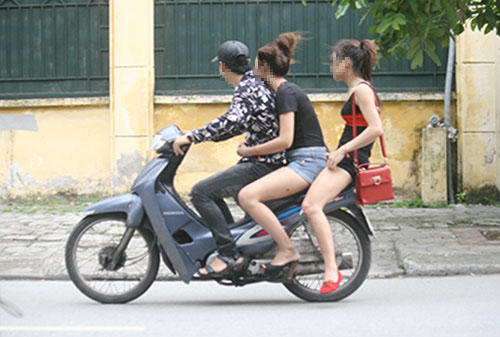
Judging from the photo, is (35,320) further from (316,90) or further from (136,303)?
(316,90)

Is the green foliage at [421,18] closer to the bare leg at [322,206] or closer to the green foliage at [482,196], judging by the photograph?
the bare leg at [322,206]

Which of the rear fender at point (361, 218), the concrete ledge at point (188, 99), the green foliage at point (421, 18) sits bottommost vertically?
the rear fender at point (361, 218)

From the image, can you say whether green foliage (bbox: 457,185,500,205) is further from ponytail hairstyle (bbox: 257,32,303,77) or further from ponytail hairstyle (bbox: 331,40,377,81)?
ponytail hairstyle (bbox: 257,32,303,77)

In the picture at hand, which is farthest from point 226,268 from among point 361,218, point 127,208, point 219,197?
point 361,218

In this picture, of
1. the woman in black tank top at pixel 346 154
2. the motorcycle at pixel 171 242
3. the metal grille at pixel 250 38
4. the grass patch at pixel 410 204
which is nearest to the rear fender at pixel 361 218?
the motorcycle at pixel 171 242

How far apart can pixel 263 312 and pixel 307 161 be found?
1.12 m

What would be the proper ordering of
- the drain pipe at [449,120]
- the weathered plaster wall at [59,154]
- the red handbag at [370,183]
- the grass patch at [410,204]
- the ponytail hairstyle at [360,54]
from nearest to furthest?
the red handbag at [370,183] < the ponytail hairstyle at [360,54] < the grass patch at [410,204] < the drain pipe at [449,120] < the weathered plaster wall at [59,154]

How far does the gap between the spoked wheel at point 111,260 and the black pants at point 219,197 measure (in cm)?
47

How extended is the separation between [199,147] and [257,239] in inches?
239

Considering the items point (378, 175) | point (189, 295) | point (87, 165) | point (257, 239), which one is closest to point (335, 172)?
point (378, 175)

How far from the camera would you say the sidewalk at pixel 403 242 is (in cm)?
703

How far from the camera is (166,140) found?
5.56 metres

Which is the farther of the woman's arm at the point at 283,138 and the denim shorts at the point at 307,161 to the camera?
the denim shorts at the point at 307,161

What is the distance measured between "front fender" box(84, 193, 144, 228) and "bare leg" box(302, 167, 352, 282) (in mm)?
1188
